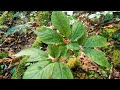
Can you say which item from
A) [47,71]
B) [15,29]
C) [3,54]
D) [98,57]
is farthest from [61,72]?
[15,29]

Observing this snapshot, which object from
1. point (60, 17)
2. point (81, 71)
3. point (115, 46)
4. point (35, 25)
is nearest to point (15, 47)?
point (35, 25)

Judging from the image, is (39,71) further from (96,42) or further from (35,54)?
(96,42)

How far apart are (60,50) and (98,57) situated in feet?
0.93

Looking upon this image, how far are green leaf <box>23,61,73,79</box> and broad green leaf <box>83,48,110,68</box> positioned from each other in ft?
0.69

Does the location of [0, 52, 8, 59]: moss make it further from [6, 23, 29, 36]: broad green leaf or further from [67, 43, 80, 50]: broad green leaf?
[67, 43, 80, 50]: broad green leaf

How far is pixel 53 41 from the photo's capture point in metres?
1.79

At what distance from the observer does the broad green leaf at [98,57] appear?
1708mm

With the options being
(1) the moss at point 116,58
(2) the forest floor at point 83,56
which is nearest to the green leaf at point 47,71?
(2) the forest floor at point 83,56

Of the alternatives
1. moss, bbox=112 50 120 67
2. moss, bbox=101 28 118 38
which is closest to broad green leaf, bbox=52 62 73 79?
moss, bbox=112 50 120 67

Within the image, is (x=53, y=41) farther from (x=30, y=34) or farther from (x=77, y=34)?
(x=30, y=34)
